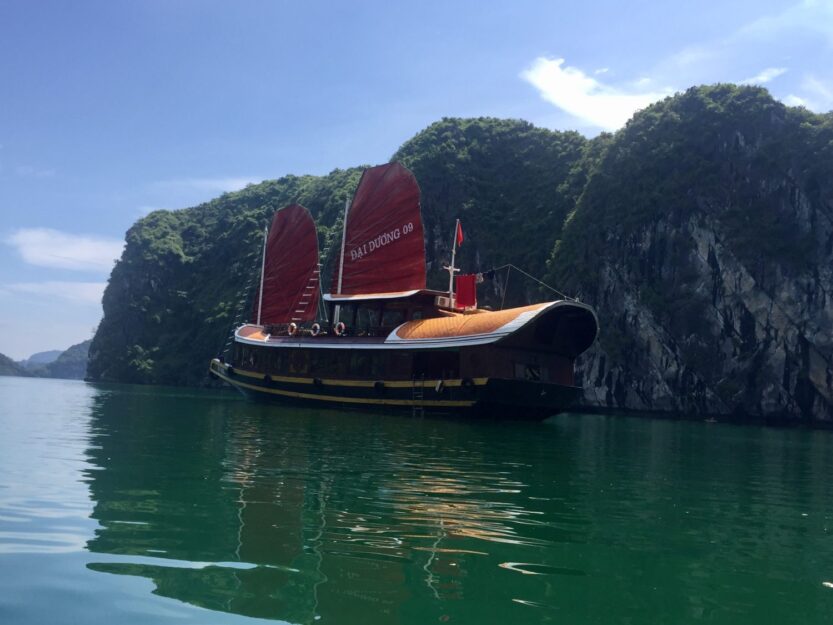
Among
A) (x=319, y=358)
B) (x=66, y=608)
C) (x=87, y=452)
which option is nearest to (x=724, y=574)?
(x=66, y=608)

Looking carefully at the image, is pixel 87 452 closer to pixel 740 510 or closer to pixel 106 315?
pixel 740 510

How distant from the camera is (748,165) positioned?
56.0 metres

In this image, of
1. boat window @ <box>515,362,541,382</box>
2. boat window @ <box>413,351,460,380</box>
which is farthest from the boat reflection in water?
boat window @ <box>413,351,460,380</box>

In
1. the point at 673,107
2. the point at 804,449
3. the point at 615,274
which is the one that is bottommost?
the point at 804,449

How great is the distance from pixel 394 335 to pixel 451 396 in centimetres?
406

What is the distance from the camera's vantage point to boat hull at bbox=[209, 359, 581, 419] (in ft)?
84.7

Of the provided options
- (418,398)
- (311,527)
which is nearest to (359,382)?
(418,398)

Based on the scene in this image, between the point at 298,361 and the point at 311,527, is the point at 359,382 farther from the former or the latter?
the point at 311,527

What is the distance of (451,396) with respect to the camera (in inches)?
1053

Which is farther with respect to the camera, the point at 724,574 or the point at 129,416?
the point at 129,416

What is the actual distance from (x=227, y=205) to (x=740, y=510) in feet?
403

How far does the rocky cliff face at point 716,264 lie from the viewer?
49.3 metres

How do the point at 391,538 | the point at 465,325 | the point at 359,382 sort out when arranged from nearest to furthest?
1. the point at 391,538
2. the point at 465,325
3. the point at 359,382

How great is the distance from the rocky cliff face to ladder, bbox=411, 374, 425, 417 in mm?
32897
